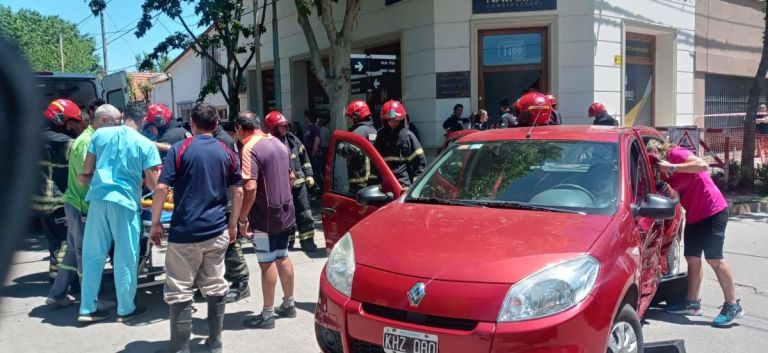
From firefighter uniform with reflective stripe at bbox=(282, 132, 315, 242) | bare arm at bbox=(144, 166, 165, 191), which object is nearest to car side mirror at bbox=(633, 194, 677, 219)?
bare arm at bbox=(144, 166, 165, 191)

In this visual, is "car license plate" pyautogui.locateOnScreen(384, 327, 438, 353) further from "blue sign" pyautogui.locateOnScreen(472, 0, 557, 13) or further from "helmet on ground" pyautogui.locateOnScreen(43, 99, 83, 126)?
"blue sign" pyautogui.locateOnScreen(472, 0, 557, 13)

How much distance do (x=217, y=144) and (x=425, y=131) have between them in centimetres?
780

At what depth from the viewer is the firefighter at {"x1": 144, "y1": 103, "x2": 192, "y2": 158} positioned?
7.01 meters

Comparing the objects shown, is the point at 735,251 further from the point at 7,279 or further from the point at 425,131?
the point at 7,279

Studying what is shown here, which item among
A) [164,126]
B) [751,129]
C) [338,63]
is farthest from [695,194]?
[751,129]

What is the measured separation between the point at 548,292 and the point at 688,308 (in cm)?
302

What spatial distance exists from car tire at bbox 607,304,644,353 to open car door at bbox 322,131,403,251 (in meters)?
1.84

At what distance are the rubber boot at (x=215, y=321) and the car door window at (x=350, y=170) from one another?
1.42 meters

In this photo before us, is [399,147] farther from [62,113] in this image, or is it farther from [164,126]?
[62,113]

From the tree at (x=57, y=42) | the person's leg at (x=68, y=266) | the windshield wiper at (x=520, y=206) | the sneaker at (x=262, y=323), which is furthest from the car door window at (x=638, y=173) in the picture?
the tree at (x=57, y=42)

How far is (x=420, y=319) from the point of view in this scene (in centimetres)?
304

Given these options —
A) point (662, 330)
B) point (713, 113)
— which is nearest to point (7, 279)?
point (662, 330)

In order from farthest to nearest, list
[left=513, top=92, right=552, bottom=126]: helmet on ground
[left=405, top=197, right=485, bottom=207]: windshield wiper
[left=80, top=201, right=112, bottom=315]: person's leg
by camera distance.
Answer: [left=513, top=92, right=552, bottom=126]: helmet on ground
[left=80, top=201, right=112, bottom=315]: person's leg
[left=405, top=197, right=485, bottom=207]: windshield wiper

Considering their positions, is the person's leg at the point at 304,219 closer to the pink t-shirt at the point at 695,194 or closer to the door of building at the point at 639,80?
the pink t-shirt at the point at 695,194
